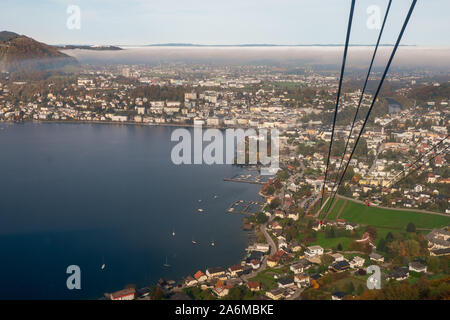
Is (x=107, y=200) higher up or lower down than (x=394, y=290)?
lower down

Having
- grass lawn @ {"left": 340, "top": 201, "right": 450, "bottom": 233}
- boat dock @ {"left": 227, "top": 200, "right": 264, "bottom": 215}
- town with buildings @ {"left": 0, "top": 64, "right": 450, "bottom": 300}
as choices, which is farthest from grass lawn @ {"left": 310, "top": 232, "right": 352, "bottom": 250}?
boat dock @ {"left": 227, "top": 200, "right": 264, "bottom": 215}

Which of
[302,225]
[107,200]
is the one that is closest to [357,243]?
[302,225]

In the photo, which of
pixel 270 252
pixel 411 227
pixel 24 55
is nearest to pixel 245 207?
pixel 270 252

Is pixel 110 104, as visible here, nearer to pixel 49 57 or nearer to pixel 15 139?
pixel 15 139

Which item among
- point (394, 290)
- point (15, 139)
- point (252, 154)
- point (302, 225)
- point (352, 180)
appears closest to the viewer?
point (394, 290)

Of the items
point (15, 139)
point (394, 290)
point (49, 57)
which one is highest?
point (49, 57)

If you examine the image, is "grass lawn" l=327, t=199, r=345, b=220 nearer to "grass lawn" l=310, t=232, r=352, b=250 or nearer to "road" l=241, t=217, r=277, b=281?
"grass lawn" l=310, t=232, r=352, b=250

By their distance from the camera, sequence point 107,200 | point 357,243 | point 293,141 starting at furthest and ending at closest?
point 293,141 < point 107,200 < point 357,243
